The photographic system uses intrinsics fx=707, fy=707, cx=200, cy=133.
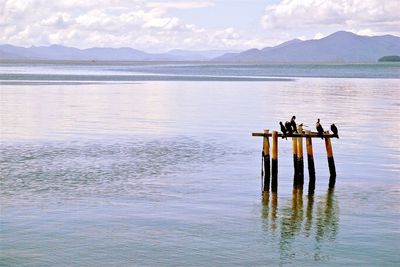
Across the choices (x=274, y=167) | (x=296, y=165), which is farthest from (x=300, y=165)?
(x=274, y=167)

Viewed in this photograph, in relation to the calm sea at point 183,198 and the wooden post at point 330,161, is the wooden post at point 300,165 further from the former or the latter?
the wooden post at point 330,161

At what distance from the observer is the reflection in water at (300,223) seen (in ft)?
74.4

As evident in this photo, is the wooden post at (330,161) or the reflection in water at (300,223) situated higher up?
the wooden post at (330,161)

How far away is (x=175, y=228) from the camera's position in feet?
81.4

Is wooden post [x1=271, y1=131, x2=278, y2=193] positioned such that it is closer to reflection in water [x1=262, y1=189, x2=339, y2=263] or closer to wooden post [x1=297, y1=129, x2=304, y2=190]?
reflection in water [x1=262, y1=189, x2=339, y2=263]

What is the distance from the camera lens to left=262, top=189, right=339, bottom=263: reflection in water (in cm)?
2267

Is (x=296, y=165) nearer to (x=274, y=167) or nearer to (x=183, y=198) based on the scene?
(x=274, y=167)

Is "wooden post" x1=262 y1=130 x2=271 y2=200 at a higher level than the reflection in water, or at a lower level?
higher

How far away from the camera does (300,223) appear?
25844 mm

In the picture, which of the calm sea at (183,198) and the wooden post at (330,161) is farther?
the wooden post at (330,161)

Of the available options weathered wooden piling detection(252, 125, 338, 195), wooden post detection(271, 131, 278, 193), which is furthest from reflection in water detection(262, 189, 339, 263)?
weathered wooden piling detection(252, 125, 338, 195)

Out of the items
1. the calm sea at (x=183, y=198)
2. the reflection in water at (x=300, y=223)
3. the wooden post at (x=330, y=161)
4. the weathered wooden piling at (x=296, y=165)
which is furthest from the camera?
the wooden post at (x=330, y=161)

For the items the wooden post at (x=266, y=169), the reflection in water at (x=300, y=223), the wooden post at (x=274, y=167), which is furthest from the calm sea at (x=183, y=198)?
the wooden post at (x=274, y=167)

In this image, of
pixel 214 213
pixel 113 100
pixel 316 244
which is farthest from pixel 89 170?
pixel 113 100
